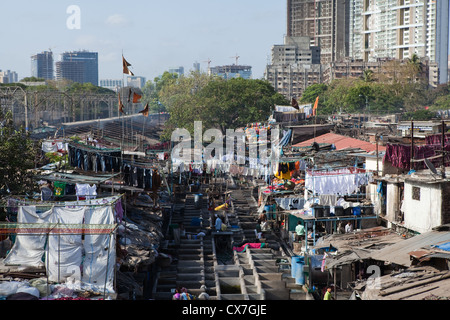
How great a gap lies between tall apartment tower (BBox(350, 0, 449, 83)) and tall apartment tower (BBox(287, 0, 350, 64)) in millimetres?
5498

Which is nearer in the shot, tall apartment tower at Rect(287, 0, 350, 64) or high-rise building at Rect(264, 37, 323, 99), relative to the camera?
high-rise building at Rect(264, 37, 323, 99)

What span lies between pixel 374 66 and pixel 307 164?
7577 centimetres

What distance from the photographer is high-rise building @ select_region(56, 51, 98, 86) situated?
122 meters

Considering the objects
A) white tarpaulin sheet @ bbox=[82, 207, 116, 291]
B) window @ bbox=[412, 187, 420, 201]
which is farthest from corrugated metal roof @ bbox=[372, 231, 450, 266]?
white tarpaulin sheet @ bbox=[82, 207, 116, 291]

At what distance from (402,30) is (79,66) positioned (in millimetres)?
72365

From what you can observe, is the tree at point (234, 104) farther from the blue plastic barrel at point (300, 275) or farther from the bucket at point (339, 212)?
the blue plastic barrel at point (300, 275)

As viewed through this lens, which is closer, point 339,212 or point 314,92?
point 339,212

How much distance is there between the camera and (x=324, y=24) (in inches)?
5148

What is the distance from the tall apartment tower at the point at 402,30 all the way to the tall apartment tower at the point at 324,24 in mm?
5498

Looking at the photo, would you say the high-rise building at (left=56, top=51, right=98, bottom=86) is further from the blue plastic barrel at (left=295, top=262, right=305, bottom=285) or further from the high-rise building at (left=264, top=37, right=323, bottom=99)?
the blue plastic barrel at (left=295, top=262, right=305, bottom=285)

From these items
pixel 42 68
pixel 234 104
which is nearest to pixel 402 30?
pixel 234 104

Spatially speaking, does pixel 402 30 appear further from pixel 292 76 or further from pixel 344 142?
pixel 344 142
